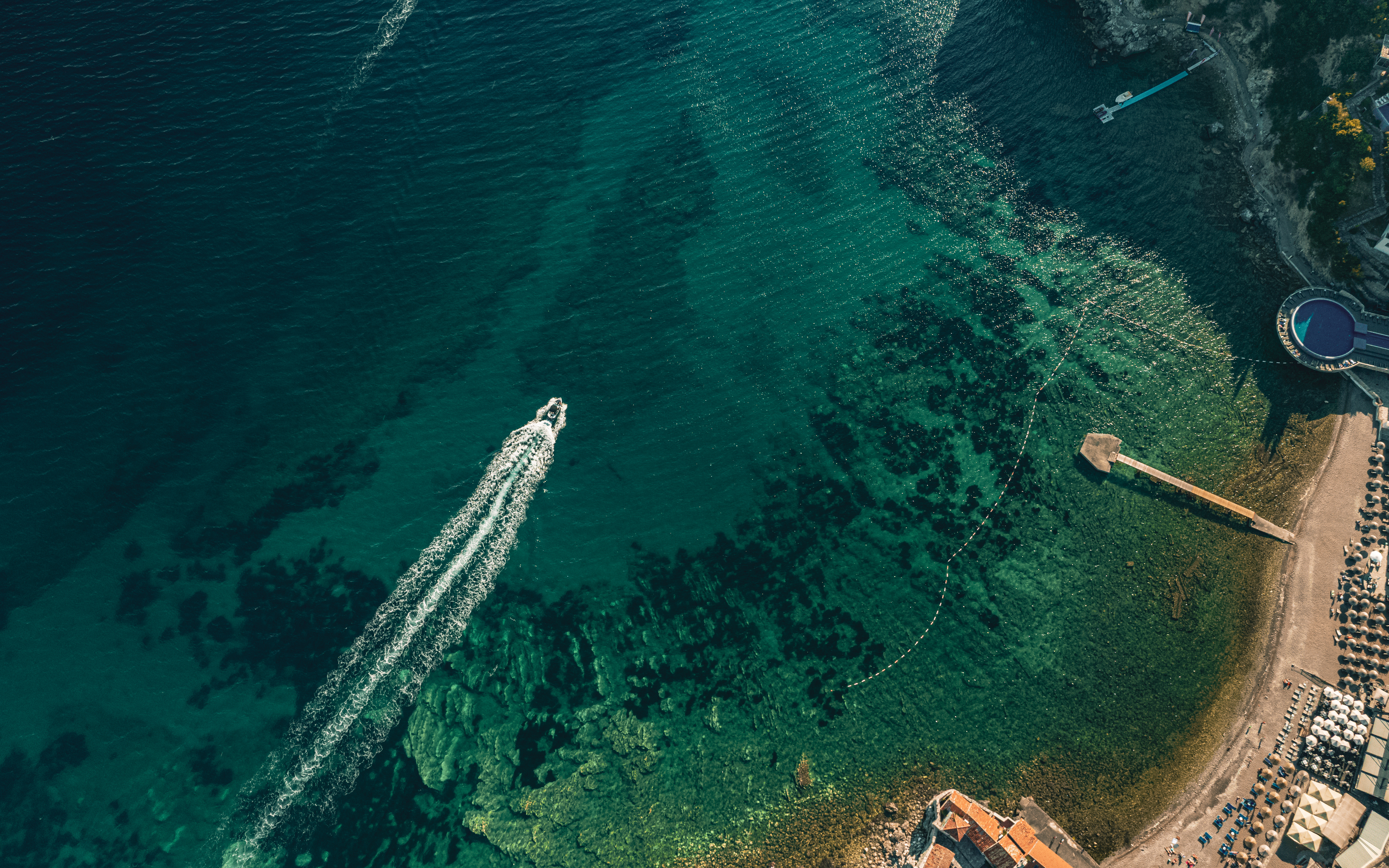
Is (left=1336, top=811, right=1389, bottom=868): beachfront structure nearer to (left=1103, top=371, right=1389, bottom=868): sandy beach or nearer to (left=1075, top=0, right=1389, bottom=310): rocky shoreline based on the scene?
(left=1103, top=371, right=1389, bottom=868): sandy beach

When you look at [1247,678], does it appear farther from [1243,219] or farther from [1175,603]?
[1243,219]

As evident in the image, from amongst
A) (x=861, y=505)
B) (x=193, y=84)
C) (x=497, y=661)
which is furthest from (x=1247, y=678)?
(x=193, y=84)

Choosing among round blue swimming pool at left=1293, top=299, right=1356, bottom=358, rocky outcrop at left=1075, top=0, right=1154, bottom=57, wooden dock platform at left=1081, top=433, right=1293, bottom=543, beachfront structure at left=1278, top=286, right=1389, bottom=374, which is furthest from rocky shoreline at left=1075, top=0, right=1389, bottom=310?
wooden dock platform at left=1081, top=433, right=1293, bottom=543

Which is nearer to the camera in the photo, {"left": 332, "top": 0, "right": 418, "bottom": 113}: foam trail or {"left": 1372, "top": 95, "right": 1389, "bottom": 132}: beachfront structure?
{"left": 1372, "top": 95, "right": 1389, "bottom": 132}: beachfront structure

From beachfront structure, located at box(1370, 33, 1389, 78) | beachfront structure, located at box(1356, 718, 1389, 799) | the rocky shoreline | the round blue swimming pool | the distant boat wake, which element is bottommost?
the distant boat wake

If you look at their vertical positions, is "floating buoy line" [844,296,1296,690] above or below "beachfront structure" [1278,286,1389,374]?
below

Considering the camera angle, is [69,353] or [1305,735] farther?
[69,353]
